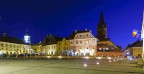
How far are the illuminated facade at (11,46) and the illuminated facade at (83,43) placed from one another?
3793 centimetres

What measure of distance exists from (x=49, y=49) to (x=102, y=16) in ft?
136

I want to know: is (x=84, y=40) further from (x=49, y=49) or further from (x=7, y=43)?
(x=7, y=43)

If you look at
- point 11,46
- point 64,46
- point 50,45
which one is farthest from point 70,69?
point 11,46

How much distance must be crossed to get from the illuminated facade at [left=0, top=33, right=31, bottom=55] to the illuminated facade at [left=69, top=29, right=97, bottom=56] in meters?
37.9

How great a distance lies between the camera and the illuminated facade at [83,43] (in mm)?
100125

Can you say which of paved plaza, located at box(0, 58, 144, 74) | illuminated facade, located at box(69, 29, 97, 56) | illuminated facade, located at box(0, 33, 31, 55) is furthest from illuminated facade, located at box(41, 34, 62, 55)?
paved plaza, located at box(0, 58, 144, 74)

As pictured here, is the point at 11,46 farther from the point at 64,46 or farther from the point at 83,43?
the point at 83,43

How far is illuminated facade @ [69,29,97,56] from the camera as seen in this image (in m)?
100

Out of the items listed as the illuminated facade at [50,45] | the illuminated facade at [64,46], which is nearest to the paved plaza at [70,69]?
the illuminated facade at [64,46]

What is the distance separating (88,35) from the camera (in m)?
101

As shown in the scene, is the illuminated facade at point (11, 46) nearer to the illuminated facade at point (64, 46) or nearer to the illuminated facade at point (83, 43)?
the illuminated facade at point (64, 46)

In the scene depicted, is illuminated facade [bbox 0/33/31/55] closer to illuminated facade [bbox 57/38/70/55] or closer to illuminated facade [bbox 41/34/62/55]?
illuminated facade [bbox 41/34/62/55]

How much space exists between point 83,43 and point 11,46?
4707 cm

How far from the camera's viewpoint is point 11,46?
126875mm
